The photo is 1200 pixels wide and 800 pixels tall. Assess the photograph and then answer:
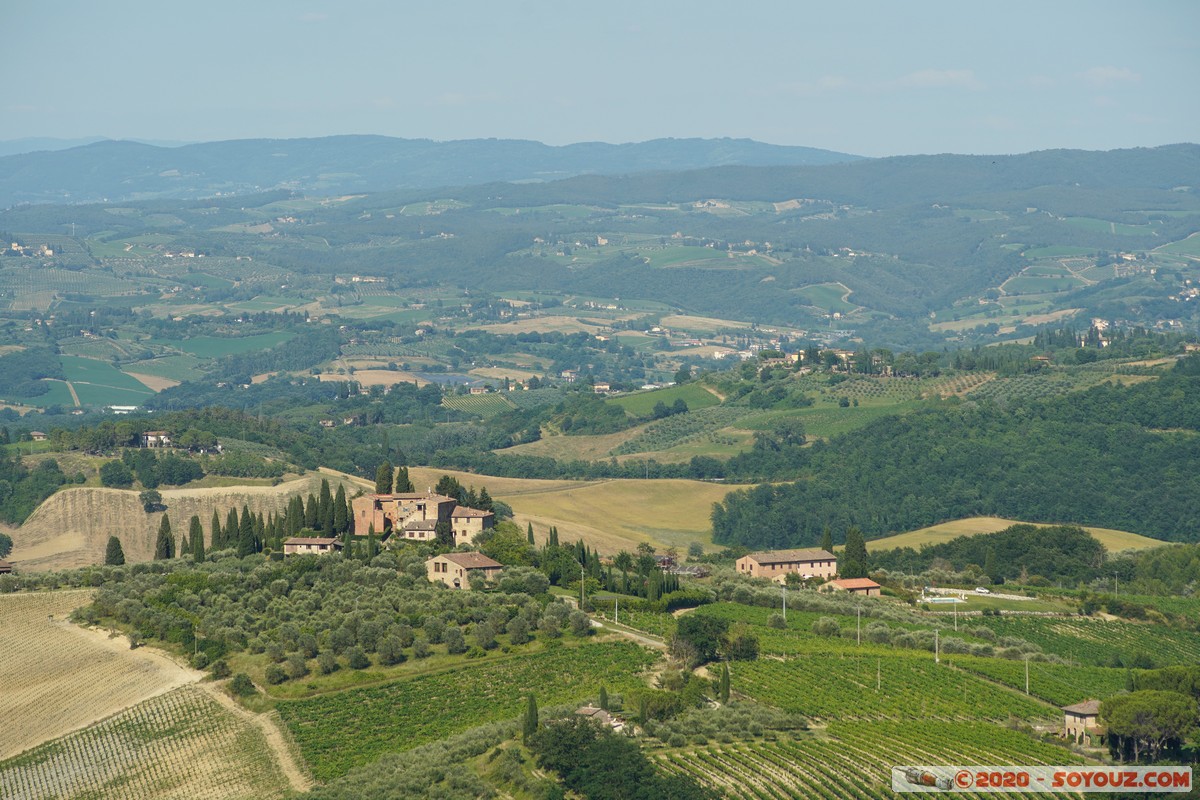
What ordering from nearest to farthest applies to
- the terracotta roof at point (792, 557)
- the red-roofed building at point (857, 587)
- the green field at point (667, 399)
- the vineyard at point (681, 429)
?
the red-roofed building at point (857, 587), the terracotta roof at point (792, 557), the vineyard at point (681, 429), the green field at point (667, 399)

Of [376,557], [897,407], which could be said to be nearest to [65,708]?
[376,557]

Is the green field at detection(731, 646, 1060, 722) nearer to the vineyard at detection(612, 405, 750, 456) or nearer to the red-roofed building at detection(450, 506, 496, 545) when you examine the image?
the red-roofed building at detection(450, 506, 496, 545)

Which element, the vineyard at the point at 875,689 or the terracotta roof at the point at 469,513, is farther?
the terracotta roof at the point at 469,513

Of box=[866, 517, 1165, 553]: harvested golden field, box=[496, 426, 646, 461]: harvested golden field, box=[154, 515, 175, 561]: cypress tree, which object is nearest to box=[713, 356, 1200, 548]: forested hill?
box=[866, 517, 1165, 553]: harvested golden field

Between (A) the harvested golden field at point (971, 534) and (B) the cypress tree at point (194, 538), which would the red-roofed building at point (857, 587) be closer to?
(A) the harvested golden field at point (971, 534)

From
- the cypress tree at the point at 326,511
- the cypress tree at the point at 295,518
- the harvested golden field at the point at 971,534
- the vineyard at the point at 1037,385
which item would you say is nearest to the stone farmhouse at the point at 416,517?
the cypress tree at the point at 326,511

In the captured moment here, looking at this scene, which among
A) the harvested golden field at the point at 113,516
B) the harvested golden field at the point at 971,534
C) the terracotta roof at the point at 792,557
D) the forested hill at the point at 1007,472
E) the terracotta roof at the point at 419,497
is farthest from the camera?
the forested hill at the point at 1007,472

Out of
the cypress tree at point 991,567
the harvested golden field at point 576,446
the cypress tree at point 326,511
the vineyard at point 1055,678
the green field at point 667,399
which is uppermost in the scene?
the cypress tree at point 326,511
